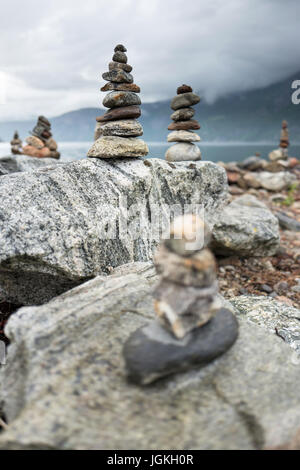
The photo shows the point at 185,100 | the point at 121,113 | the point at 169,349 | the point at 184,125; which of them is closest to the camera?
the point at 169,349

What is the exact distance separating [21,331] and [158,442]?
6.26 feet

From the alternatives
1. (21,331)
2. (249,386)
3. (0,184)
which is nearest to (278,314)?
(249,386)

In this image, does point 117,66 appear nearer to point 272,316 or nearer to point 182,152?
point 182,152

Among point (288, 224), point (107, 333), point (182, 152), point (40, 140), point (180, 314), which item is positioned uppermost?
point (40, 140)

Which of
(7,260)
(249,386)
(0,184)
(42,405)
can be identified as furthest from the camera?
(0,184)

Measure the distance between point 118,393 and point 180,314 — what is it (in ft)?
3.18

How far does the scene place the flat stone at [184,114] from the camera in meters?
9.88

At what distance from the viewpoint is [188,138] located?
9.91 meters

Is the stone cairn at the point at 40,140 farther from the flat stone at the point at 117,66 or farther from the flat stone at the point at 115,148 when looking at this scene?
the flat stone at the point at 115,148

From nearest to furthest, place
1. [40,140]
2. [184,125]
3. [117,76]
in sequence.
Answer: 1. [117,76]
2. [184,125]
3. [40,140]

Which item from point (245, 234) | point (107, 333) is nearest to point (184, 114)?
point (245, 234)

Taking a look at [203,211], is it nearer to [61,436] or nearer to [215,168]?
[215,168]

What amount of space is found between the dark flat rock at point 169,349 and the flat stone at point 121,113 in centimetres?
551

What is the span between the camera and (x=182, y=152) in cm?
983
